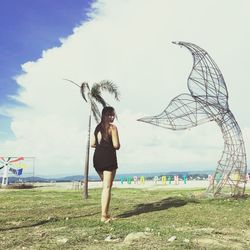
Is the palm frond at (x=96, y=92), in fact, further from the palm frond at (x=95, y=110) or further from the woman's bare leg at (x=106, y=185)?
the woman's bare leg at (x=106, y=185)

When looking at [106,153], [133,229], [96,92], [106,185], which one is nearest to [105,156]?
[106,153]

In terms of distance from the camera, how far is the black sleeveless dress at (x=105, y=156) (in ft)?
29.6

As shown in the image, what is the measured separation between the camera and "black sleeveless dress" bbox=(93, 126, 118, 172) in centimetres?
903

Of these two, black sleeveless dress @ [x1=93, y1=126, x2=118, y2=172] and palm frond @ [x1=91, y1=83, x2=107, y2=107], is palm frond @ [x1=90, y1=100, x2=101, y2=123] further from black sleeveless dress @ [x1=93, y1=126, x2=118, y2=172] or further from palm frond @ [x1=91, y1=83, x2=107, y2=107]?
black sleeveless dress @ [x1=93, y1=126, x2=118, y2=172]

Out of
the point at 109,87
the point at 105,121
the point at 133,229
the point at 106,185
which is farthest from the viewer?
the point at 109,87

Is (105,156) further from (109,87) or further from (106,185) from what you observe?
(109,87)

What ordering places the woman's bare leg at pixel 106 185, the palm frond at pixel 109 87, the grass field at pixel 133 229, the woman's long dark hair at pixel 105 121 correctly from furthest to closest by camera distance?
1. the palm frond at pixel 109 87
2. the woman's long dark hair at pixel 105 121
3. the woman's bare leg at pixel 106 185
4. the grass field at pixel 133 229

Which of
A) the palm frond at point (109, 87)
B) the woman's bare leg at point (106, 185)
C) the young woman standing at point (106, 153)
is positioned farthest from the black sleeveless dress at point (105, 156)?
the palm frond at point (109, 87)

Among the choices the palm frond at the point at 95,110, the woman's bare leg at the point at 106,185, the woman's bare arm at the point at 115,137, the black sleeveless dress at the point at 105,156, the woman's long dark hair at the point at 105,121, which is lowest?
the woman's bare leg at the point at 106,185

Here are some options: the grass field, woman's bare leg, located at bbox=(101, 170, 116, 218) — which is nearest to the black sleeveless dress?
woman's bare leg, located at bbox=(101, 170, 116, 218)

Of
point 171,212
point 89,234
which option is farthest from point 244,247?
point 171,212

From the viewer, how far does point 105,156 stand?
9.04 meters

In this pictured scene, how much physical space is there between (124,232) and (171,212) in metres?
3.71

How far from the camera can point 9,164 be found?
4856 cm
